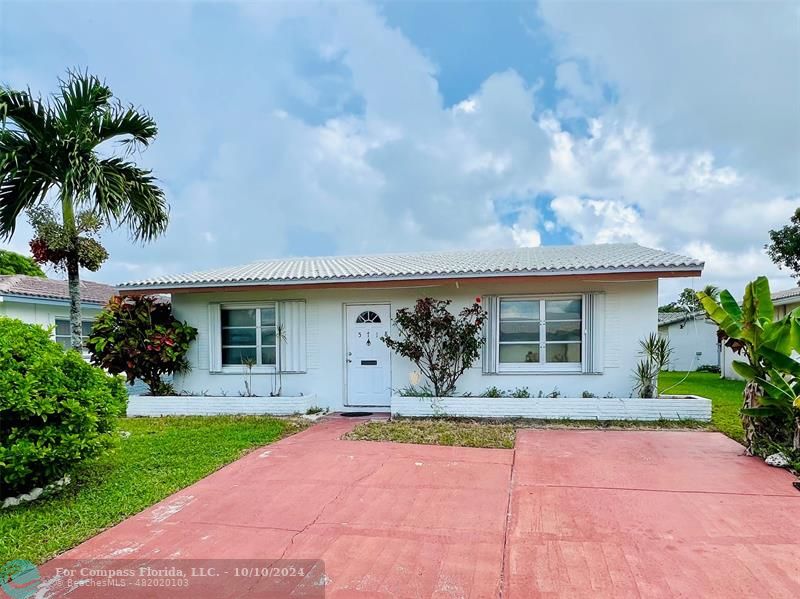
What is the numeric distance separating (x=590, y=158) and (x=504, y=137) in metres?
2.38

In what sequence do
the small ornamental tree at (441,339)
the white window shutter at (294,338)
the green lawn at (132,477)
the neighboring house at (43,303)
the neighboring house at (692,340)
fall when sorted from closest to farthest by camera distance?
the green lawn at (132,477), the small ornamental tree at (441,339), the white window shutter at (294,338), the neighboring house at (43,303), the neighboring house at (692,340)

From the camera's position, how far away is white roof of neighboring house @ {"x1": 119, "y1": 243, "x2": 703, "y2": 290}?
845 centimetres

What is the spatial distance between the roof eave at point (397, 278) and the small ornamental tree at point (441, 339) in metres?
0.75

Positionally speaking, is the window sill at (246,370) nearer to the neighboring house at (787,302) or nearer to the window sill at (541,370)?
the window sill at (541,370)

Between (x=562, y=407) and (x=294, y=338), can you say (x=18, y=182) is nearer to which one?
(x=294, y=338)

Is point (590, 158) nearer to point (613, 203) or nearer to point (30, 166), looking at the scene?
point (613, 203)

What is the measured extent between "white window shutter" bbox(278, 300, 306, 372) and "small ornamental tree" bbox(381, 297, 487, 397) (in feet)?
6.30

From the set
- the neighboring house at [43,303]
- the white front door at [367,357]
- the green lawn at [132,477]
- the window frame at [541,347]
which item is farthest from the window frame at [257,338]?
the neighboring house at [43,303]

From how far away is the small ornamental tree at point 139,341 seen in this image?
9906 mm

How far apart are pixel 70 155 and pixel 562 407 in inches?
387

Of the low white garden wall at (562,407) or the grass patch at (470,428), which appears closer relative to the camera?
the grass patch at (470,428)

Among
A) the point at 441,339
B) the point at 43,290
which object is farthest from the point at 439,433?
the point at 43,290

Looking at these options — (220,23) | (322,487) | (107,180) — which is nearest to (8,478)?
(322,487)

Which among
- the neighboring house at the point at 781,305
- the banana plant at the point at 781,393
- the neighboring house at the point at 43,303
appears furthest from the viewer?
the neighboring house at the point at 781,305
